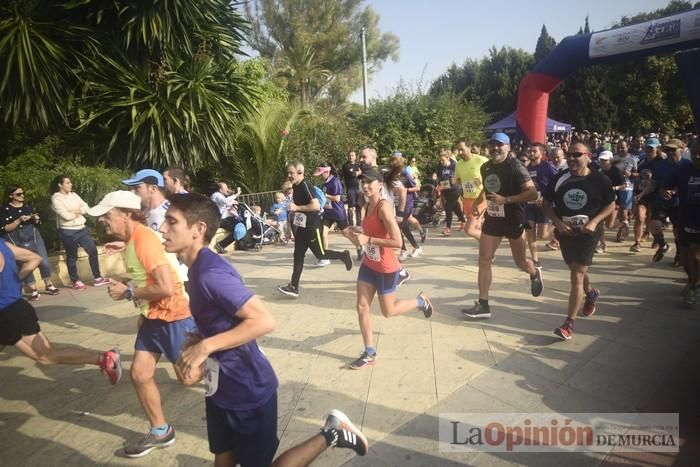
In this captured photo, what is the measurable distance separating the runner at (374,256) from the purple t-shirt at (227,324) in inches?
70.7

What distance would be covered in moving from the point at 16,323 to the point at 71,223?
3774 mm

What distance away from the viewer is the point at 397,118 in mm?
15531

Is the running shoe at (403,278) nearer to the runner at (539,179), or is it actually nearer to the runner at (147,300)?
the runner at (539,179)

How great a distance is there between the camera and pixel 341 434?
2.37 meters

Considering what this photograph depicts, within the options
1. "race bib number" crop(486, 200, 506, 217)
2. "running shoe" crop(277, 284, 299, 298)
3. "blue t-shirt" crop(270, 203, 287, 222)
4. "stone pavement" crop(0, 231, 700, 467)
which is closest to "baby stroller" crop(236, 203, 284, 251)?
"blue t-shirt" crop(270, 203, 287, 222)

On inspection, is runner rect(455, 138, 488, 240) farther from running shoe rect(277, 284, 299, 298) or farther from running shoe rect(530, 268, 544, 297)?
running shoe rect(277, 284, 299, 298)

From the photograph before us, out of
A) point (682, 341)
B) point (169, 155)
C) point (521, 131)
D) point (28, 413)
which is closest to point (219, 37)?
point (169, 155)

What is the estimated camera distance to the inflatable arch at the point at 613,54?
5.22 meters

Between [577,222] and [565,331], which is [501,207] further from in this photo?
[565,331]

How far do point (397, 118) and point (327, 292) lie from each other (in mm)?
10894

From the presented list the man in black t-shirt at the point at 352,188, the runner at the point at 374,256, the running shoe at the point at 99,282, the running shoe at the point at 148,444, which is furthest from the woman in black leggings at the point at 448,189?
the running shoe at the point at 148,444

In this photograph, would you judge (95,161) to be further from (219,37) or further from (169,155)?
(219,37)

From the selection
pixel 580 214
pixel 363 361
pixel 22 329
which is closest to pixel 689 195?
pixel 580 214

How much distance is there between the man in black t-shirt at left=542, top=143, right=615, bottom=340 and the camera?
4.04 m
